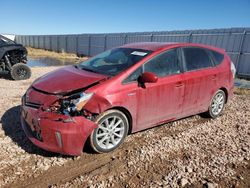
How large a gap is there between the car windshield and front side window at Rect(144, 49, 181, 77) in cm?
19

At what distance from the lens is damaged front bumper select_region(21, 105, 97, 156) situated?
3.48 m

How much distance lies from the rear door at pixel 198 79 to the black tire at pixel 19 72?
6.81 m

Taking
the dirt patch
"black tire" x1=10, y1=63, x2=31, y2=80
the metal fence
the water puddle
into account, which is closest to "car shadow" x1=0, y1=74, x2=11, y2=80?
"black tire" x1=10, y1=63, x2=31, y2=80

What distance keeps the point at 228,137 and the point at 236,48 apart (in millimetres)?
10700

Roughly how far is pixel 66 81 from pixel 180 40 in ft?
46.7

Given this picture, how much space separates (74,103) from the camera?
3588 millimetres

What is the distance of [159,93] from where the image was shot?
4367 millimetres

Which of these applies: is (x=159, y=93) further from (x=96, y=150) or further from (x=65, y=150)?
(x=65, y=150)

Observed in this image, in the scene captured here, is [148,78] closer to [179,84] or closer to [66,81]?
[179,84]

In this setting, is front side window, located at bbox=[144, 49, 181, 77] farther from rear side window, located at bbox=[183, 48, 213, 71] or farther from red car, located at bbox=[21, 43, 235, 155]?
rear side window, located at bbox=[183, 48, 213, 71]

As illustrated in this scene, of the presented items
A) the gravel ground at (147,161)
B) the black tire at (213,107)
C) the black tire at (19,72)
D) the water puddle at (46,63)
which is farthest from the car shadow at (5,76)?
the black tire at (213,107)

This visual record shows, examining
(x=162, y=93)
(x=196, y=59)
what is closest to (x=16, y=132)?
(x=162, y=93)

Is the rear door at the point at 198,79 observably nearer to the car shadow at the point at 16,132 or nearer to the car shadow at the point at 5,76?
the car shadow at the point at 16,132

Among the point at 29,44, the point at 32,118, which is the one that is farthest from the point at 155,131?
the point at 29,44
